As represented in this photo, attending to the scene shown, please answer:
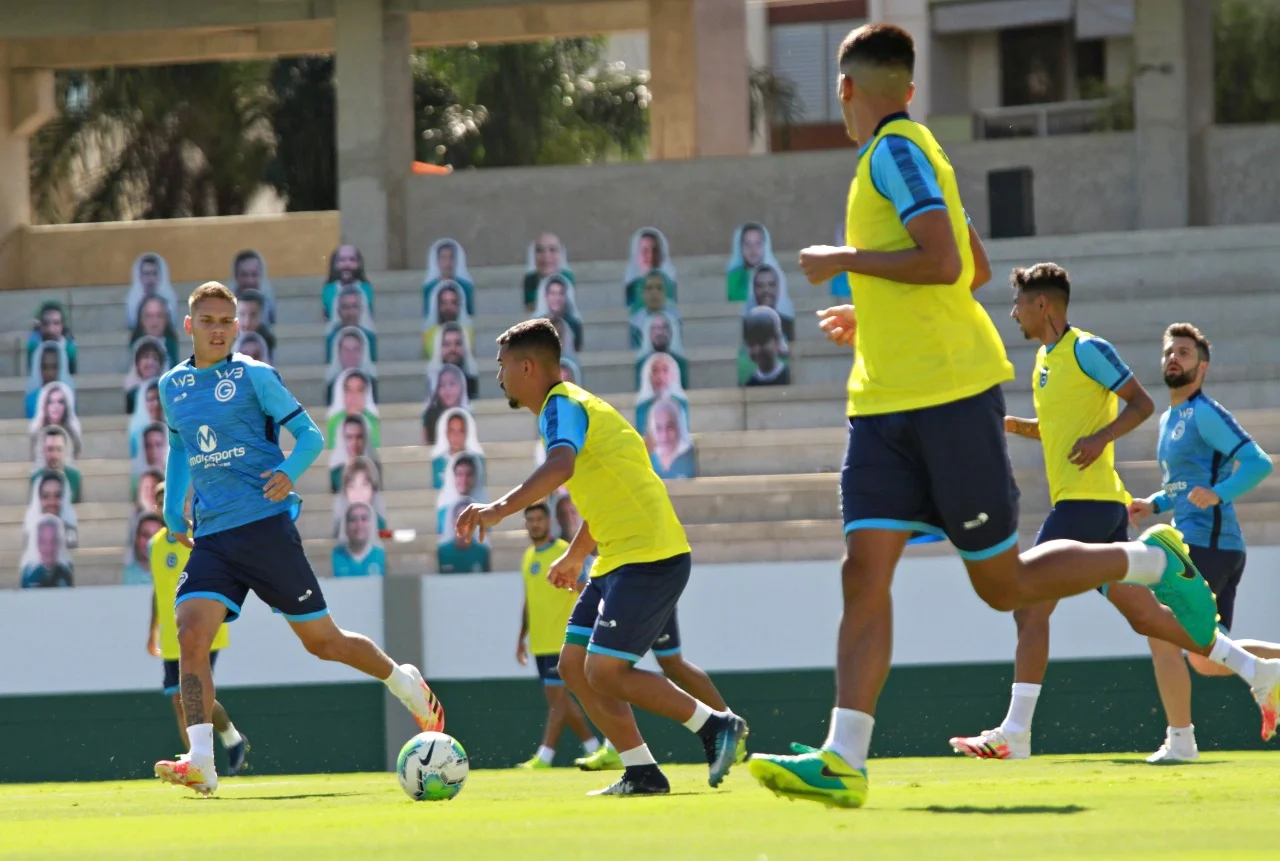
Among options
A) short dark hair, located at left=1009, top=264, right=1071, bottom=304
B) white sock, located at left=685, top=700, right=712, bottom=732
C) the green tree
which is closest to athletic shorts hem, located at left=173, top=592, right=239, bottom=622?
white sock, located at left=685, top=700, right=712, bottom=732

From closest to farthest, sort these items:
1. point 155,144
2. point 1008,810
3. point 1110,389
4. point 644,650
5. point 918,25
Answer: point 1008,810, point 644,650, point 1110,389, point 155,144, point 918,25

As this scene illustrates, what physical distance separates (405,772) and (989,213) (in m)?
16.4

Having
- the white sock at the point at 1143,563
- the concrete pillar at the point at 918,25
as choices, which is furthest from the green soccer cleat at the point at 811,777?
the concrete pillar at the point at 918,25

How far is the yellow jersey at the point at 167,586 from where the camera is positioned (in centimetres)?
1283

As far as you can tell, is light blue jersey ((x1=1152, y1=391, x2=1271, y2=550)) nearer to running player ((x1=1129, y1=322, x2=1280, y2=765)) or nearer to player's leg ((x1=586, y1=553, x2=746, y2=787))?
running player ((x1=1129, y1=322, x2=1280, y2=765))

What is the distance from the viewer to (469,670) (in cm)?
1343

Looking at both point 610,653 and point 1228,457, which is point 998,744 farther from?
point 610,653

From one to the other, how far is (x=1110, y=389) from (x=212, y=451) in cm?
365

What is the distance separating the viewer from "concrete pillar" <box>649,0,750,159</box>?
86.1 feet

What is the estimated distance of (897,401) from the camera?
6.18 m

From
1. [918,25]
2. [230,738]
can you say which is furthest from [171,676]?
[918,25]

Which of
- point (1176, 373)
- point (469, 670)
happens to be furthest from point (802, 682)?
point (1176, 373)

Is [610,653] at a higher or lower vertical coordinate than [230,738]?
higher

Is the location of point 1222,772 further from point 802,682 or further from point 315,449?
point 802,682
